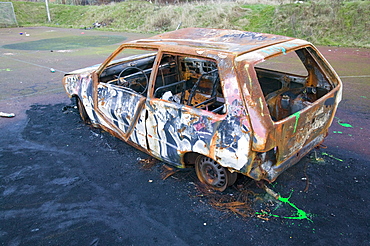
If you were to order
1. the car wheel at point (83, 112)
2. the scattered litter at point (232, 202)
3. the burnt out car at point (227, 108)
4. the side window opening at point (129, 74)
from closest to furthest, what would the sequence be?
the burnt out car at point (227, 108)
the scattered litter at point (232, 202)
the side window opening at point (129, 74)
the car wheel at point (83, 112)

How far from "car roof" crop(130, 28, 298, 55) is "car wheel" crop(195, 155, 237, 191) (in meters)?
1.22

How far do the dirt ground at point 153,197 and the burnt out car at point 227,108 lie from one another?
0.34 m

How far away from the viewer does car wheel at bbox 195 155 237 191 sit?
3.21 metres

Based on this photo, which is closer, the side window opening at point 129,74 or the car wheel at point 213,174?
the car wheel at point 213,174

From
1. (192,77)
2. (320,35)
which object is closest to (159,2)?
(320,35)

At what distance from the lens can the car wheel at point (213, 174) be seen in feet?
10.5

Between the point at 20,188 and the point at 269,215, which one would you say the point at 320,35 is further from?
the point at 20,188

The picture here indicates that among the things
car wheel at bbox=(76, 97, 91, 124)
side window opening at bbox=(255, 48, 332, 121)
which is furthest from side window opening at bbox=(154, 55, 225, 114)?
car wheel at bbox=(76, 97, 91, 124)

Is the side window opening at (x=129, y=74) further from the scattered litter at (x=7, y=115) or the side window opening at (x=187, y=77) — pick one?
the scattered litter at (x=7, y=115)

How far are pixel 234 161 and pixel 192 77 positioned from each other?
2.43 metres

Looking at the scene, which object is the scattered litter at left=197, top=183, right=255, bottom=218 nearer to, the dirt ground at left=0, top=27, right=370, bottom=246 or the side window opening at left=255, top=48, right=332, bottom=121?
the dirt ground at left=0, top=27, right=370, bottom=246

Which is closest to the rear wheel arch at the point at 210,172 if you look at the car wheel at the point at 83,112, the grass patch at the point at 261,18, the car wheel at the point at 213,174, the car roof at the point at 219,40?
the car wheel at the point at 213,174

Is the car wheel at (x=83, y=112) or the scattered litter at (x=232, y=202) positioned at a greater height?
the car wheel at (x=83, y=112)

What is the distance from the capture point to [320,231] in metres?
2.77
